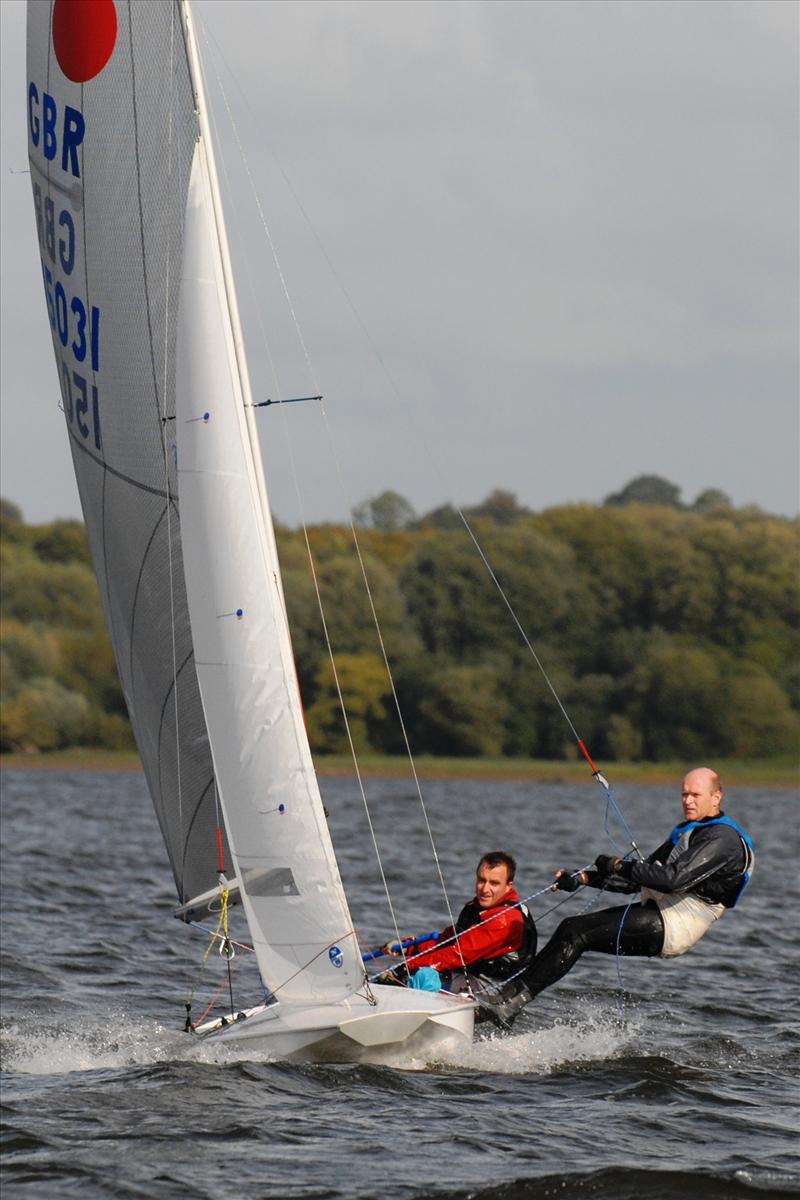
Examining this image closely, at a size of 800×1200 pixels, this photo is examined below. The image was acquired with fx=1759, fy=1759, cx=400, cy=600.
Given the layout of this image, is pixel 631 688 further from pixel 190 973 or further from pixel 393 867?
pixel 190 973

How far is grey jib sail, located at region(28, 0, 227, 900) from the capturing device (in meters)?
9.58

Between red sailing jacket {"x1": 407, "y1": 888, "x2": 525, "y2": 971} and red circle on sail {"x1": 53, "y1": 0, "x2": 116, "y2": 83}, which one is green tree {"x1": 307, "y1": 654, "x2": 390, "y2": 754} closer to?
red sailing jacket {"x1": 407, "y1": 888, "x2": 525, "y2": 971}

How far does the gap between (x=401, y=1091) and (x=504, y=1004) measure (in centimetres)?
94

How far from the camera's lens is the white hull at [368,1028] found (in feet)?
30.7

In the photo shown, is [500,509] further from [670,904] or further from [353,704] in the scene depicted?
[670,904]

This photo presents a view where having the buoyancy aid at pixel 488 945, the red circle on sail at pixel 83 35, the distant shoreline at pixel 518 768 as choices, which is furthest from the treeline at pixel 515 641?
the red circle on sail at pixel 83 35

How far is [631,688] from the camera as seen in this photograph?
61688 millimetres

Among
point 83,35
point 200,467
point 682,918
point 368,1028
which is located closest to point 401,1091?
point 368,1028

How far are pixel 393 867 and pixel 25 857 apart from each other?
4.69 metres

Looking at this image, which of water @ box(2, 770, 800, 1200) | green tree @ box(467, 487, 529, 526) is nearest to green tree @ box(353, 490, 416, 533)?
green tree @ box(467, 487, 529, 526)

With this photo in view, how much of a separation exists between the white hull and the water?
0.33 feet

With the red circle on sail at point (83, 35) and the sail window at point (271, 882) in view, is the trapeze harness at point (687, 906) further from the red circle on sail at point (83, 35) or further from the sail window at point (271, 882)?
the red circle on sail at point (83, 35)

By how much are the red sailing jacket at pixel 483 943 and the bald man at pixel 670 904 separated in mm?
244

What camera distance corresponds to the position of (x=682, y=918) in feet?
32.9
